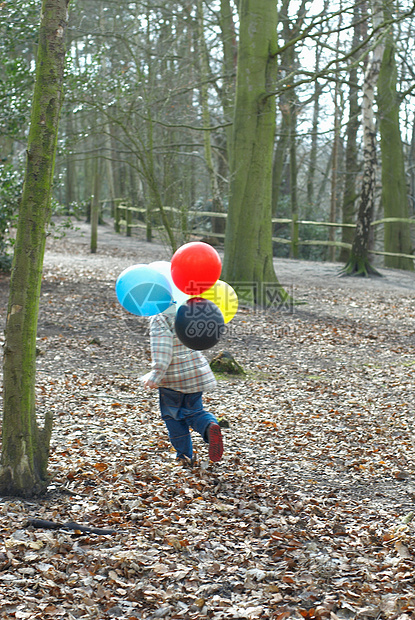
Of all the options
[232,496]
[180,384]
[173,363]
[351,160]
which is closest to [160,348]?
[173,363]

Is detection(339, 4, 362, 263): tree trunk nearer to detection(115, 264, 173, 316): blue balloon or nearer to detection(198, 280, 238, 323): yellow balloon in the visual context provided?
detection(198, 280, 238, 323): yellow balloon

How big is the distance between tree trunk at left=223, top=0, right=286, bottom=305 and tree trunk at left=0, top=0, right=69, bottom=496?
6922mm

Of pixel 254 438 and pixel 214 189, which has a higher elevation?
pixel 214 189

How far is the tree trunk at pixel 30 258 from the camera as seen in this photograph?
3.46 metres

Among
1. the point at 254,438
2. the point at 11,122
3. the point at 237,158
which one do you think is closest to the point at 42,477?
the point at 254,438

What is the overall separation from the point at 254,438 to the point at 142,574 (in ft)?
7.38

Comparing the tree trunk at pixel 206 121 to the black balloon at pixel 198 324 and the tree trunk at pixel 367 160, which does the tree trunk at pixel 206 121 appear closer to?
the tree trunk at pixel 367 160

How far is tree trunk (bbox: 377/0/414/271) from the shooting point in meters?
17.0

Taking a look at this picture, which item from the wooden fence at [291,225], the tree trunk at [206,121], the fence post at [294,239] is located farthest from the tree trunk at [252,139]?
the fence post at [294,239]

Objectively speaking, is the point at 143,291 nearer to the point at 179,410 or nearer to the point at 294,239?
the point at 179,410

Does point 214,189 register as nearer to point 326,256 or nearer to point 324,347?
point 326,256

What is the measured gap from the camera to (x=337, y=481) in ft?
14.0

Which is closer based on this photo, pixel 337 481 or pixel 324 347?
pixel 337 481

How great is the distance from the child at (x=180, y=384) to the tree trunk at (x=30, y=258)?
2.73 feet
